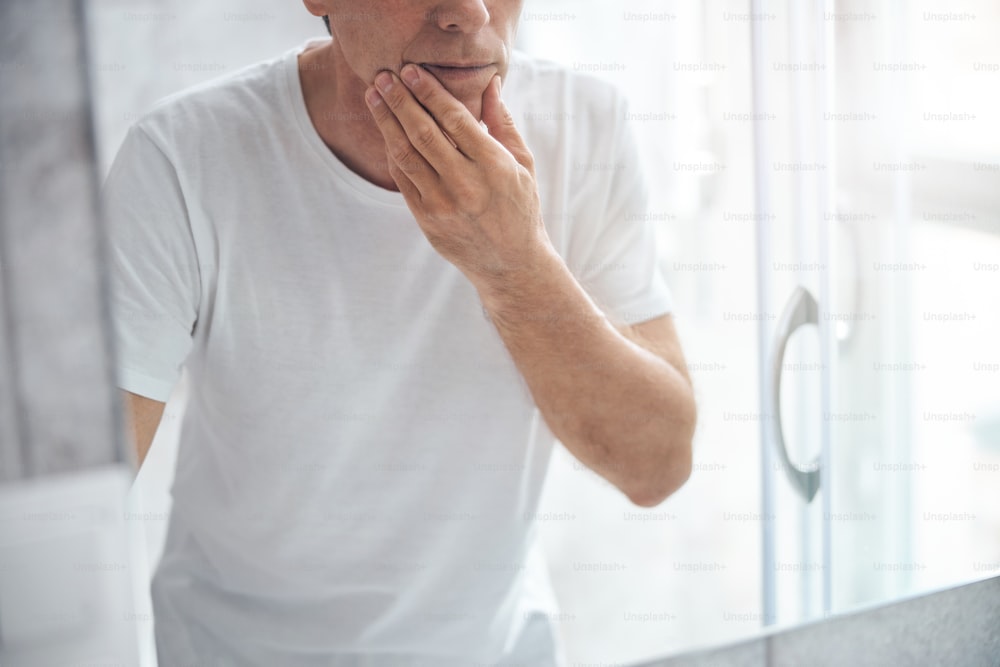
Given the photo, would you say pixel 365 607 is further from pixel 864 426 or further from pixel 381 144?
pixel 864 426

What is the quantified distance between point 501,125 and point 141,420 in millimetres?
343

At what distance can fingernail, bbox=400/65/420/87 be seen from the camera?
0.63m

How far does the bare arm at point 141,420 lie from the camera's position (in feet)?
1.76

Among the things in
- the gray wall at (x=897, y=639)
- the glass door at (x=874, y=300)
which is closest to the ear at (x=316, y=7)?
the glass door at (x=874, y=300)

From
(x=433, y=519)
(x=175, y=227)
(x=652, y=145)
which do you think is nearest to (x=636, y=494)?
(x=433, y=519)

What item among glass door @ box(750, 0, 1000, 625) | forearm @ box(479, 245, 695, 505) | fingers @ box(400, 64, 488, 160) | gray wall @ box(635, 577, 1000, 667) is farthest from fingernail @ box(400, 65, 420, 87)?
gray wall @ box(635, 577, 1000, 667)

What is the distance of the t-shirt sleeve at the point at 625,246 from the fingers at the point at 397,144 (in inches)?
6.0

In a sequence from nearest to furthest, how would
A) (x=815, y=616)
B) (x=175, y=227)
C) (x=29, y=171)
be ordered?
(x=29, y=171)
(x=175, y=227)
(x=815, y=616)

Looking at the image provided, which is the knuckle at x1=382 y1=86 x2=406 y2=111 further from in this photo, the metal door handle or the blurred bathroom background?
the metal door handle

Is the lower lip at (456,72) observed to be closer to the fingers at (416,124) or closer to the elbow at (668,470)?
the fingers at (416,124)

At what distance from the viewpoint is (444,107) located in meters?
0.63

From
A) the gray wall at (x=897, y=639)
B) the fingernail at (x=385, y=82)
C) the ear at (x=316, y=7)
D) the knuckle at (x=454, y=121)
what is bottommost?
the gray wall at (x=897, y=639)

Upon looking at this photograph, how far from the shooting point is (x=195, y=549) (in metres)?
0.62

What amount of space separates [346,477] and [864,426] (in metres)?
0.48
